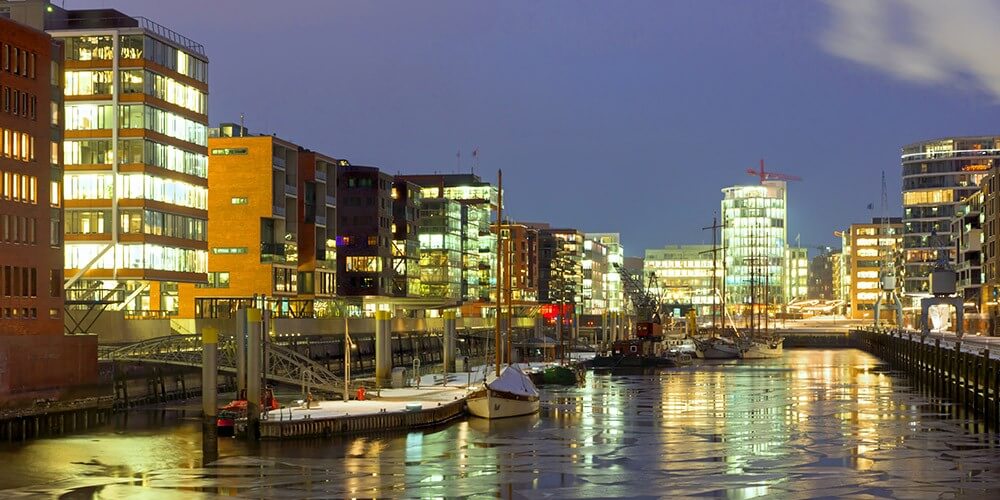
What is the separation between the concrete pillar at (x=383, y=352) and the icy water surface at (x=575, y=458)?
15072 mm

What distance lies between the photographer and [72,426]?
A: 74500mm

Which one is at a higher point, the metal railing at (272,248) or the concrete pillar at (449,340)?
the metal railing at (272,248)

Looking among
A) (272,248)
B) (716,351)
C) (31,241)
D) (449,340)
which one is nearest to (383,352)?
(449,340)

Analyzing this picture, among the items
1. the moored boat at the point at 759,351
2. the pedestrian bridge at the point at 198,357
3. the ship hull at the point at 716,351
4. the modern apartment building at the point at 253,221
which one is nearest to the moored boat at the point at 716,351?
the ship hull at the point at 716,351

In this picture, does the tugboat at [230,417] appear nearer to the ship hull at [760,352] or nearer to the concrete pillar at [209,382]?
the concrete pillar at [209,382]

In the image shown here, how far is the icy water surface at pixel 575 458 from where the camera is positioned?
1941 inches

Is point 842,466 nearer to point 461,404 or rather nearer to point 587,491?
point 587,491

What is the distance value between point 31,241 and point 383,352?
24.7 meters

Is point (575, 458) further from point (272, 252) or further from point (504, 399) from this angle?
point (272, 252)

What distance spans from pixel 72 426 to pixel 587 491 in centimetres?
3580

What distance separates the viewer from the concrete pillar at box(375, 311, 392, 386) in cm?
9619

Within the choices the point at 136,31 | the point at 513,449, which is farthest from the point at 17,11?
the point at 513,449

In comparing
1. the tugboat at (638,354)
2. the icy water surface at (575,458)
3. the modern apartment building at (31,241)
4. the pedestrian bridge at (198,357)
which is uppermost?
the modern apartment building at (31,241)

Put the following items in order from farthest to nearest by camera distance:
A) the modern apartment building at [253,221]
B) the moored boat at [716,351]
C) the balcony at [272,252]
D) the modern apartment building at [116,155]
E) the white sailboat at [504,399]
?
the moored boat at [716,351]
the balcony at [272,252]
the modern apartment building at [253,221]
the modern apartment building at [116,155]
the white sailboat at [504,399]
